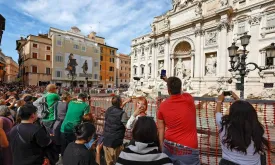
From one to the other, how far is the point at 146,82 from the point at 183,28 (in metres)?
10.5

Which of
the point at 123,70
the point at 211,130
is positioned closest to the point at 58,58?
the point at 123,70

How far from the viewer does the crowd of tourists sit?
5.02 feet

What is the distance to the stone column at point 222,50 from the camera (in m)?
16.9

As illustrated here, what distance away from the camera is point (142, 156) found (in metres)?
1.45

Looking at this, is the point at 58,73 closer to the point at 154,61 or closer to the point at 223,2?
the point at 154,61

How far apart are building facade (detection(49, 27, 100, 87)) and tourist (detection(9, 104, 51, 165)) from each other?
30801 mm

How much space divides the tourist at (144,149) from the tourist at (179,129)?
0.56 meters

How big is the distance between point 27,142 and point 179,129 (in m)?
2.06

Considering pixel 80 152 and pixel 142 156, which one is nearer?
pixel 142 156

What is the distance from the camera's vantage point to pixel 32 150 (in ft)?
7.11

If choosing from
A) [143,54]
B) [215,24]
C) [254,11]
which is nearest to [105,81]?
[143,54]

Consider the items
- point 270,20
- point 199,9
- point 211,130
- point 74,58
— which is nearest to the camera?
point 211,130

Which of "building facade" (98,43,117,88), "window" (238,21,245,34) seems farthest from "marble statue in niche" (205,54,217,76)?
"building facade" (98,43,117,88)

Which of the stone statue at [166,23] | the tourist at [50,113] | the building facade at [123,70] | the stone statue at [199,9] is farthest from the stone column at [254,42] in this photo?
the building facade at [123,70]
